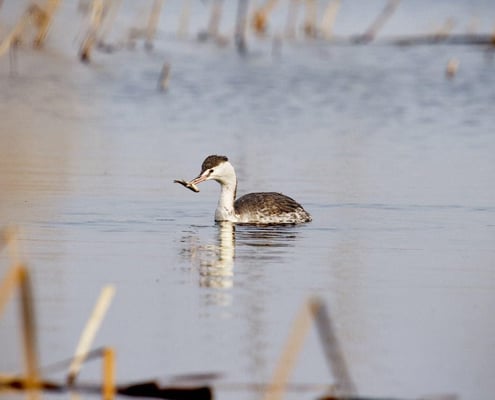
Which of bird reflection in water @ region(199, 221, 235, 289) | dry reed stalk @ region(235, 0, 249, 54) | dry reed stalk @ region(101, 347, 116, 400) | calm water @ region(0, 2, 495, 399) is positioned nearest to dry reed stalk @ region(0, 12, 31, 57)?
calm water @ region(0, 2, 495, 399)

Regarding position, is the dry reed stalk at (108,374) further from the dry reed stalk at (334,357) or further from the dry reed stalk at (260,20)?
the dry reed stalk at (260,20)

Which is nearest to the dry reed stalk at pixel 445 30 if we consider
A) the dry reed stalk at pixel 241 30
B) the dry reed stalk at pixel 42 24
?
the dry reed stalk at pixel 241 30

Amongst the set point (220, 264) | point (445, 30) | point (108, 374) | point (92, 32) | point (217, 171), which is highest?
point (445, 30)

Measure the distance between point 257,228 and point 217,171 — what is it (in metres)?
0.72

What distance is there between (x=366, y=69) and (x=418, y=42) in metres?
4.34

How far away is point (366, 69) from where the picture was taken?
28031 mm

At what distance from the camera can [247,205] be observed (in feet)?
43.8

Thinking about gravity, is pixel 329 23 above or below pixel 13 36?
above

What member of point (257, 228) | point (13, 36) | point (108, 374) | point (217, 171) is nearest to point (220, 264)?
point (257, 228)

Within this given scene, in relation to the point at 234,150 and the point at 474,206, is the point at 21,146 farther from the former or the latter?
the point at 474,206

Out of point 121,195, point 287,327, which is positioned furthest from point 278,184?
point 287,327

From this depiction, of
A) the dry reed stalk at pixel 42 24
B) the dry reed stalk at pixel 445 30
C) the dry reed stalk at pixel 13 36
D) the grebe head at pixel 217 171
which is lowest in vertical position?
the grebe head at pixel 217 171

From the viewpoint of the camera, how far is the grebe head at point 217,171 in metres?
13.5

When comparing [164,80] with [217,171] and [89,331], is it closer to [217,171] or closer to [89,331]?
[217,171]
